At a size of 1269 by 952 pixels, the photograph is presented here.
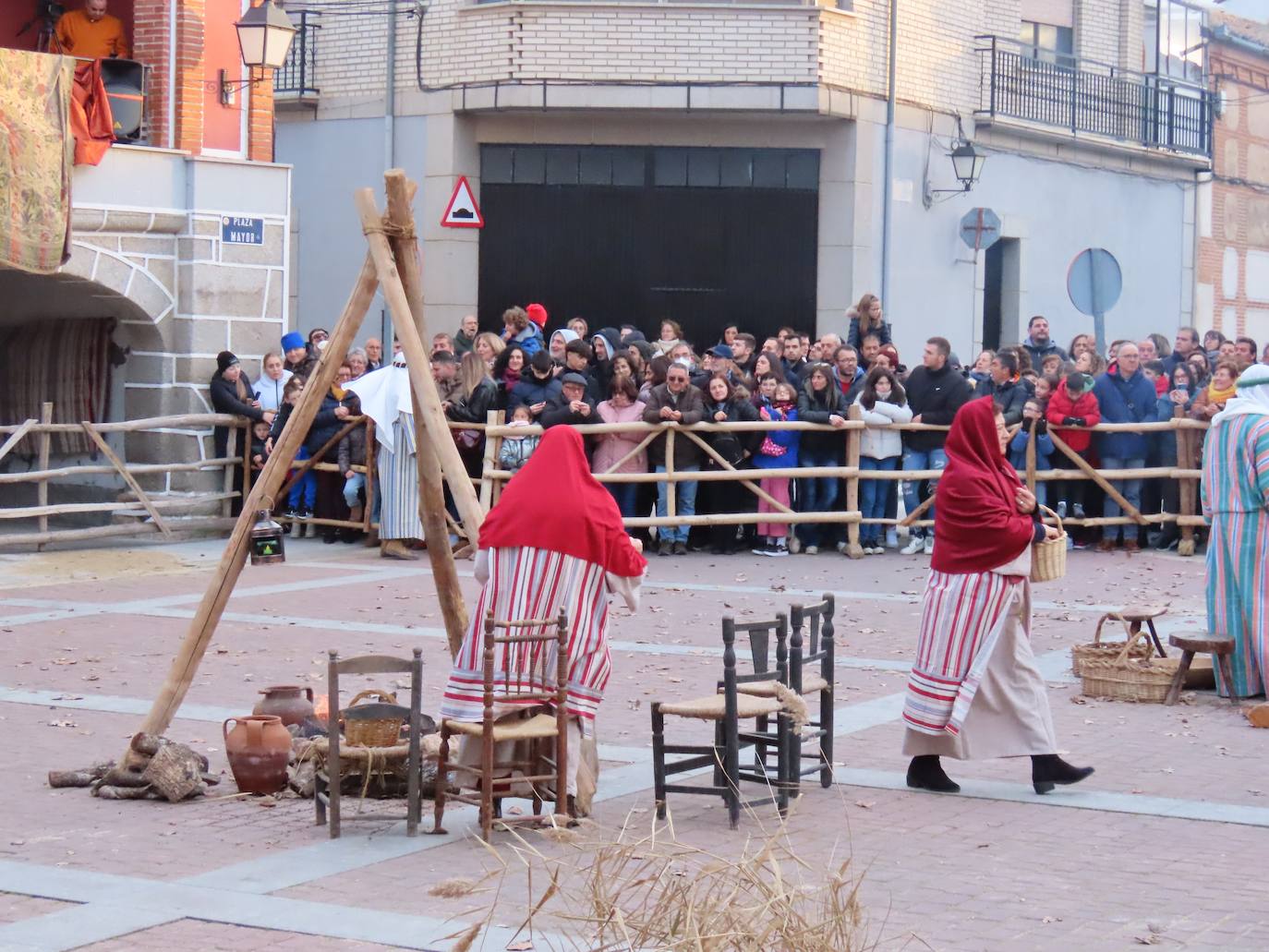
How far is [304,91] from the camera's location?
84.3 feet

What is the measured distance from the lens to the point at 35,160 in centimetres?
1742

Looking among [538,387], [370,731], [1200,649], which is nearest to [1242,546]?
[1200,649]

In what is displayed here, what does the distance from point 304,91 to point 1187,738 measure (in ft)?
60.6

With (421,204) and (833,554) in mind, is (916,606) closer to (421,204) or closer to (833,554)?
(833,554)

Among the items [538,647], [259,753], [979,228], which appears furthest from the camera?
[979,228]

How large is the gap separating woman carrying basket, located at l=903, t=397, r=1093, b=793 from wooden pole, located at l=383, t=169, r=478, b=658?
7.02 ft

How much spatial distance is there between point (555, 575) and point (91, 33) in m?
14.1

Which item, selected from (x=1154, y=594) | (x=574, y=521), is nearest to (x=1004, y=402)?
(x=1154, y=594)

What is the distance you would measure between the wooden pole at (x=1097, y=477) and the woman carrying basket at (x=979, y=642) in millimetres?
9861

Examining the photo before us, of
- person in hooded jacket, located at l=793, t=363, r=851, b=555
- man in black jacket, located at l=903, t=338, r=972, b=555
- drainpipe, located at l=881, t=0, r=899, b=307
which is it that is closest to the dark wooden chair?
person in hooded jacket, located at l=793, t=363, r=851, b=555

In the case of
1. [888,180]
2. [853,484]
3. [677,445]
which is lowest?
[853,484]

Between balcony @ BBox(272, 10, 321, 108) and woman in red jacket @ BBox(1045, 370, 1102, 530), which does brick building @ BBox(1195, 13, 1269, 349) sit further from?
balcony @ BBox(272, 10, 321, 108)

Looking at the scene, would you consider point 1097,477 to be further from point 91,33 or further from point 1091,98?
point 1091,98

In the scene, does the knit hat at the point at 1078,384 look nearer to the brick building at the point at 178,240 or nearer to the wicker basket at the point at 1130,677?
the wicker basket at the point at 1130,677
